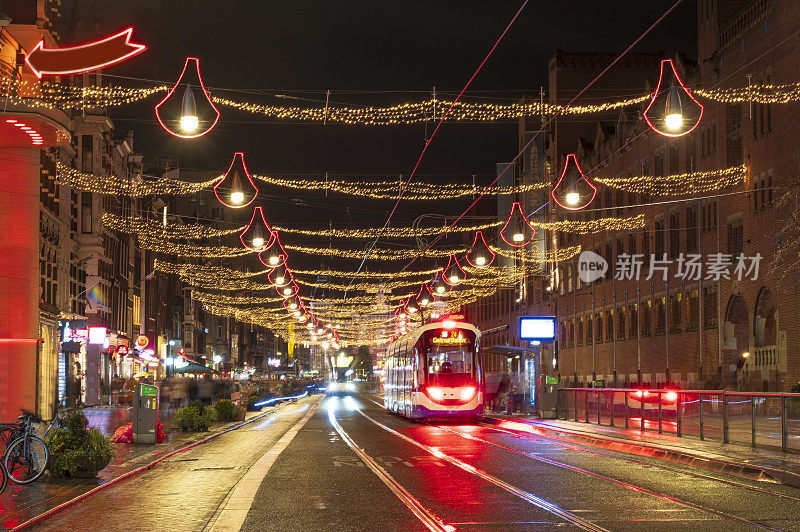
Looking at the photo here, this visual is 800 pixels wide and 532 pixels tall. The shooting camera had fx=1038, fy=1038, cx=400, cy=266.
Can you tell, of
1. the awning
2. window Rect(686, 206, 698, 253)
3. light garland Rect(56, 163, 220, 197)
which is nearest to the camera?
light garland Rect(56, 163, 220, 197)

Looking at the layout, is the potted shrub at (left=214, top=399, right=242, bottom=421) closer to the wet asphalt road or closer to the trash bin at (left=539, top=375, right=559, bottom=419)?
the trash bin at (left=539, top=375, right=559, bottom=419)

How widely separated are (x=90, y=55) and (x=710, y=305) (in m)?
37.2

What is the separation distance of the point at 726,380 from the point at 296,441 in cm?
2267

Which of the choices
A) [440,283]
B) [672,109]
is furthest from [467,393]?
[440,283]

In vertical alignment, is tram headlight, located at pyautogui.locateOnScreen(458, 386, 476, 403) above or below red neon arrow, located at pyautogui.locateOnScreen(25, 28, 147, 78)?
below

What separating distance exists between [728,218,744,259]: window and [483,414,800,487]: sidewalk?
45.7ft

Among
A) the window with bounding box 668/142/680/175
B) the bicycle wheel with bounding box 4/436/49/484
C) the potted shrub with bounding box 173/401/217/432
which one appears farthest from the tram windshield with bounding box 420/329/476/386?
the bicycle wheel with bounding box 4/436/49/484

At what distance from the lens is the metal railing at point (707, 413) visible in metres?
20.3

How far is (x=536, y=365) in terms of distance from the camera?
40875mm

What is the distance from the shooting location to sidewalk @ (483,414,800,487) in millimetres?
17453

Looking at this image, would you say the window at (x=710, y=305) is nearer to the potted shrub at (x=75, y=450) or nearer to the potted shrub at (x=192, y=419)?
the potted shrub at (x=192, y=419)

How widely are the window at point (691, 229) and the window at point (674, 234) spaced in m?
1.25

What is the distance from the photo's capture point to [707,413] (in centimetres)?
2381

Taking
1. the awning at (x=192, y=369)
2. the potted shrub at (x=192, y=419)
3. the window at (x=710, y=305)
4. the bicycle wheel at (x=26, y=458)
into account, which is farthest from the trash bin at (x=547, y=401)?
the awning at (x=192, y=369)
